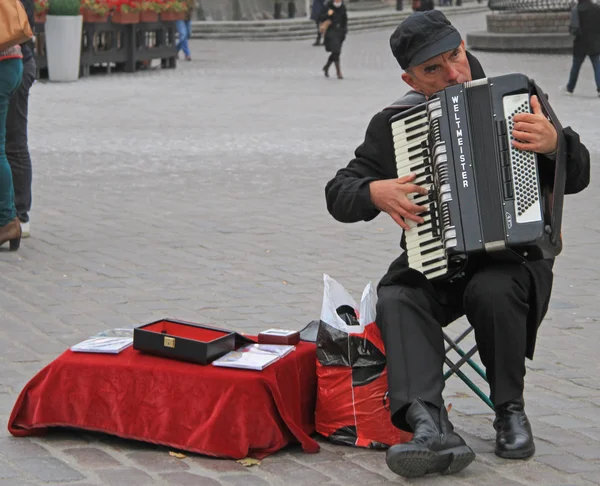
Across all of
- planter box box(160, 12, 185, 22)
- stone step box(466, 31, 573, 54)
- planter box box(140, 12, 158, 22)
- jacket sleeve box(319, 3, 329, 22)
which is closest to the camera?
planter box box(140, 12, 158, 22)

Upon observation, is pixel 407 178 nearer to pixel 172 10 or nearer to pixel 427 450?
pixel 427 450

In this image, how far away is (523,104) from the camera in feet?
12.3

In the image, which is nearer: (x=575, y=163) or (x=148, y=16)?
(x=575, y=163)

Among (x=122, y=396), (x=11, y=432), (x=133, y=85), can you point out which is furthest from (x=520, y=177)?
(x=133, y=85)

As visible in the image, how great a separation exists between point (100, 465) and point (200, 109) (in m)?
12.3

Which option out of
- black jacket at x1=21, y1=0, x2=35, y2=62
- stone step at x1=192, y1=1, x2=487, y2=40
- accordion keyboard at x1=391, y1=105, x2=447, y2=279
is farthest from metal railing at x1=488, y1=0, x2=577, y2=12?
accordion keyboard at x1=391, y1=105, x2=447, y2=279

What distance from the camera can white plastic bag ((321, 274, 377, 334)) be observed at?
156 inches

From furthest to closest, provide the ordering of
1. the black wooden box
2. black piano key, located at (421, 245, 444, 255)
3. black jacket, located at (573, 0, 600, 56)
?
black jacket, located at (573, 0, 600, 56) → the black wooden box → black piano key, located at (421, 245, 444, 255)

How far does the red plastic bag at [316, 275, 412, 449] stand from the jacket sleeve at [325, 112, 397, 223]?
26 centimetres

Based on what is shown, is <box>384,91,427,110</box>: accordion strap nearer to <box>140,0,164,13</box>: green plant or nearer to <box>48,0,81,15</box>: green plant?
<box>48,0,81,15</box>: green plant

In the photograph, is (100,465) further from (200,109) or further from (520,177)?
(200,109)

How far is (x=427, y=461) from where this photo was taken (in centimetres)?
355

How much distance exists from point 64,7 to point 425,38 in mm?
15890

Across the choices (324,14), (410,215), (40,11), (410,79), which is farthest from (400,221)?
(324,14)
